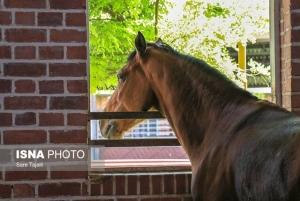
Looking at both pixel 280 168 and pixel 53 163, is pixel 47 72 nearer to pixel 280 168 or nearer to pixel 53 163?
pixel 53 163

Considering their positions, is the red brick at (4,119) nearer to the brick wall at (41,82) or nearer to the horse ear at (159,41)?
the brick wall at (41,82)

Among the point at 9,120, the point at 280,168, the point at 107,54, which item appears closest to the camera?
the point at 280,168

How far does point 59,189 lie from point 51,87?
21.1 inches

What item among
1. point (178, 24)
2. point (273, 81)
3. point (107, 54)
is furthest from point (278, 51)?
point (107, 54)

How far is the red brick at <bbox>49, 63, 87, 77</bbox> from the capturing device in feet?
9.95

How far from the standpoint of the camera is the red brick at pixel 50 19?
3021mm

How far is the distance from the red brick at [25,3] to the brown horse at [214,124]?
537 mm

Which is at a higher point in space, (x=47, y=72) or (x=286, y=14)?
(x=286, y=14)

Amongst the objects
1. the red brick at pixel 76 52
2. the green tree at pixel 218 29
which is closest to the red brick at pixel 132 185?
the red brick at pixel 76 52

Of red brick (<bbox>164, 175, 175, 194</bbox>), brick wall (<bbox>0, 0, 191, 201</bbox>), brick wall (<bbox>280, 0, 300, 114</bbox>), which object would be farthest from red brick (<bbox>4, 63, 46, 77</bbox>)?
brick wall (<bbox>280, 0, 300, 114</bbox>)

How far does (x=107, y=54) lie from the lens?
3242 mm

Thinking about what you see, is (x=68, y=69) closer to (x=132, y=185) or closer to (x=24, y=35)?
(x=24, y=35)

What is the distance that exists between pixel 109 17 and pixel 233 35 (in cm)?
72

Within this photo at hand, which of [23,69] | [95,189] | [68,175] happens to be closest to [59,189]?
[68,175]
